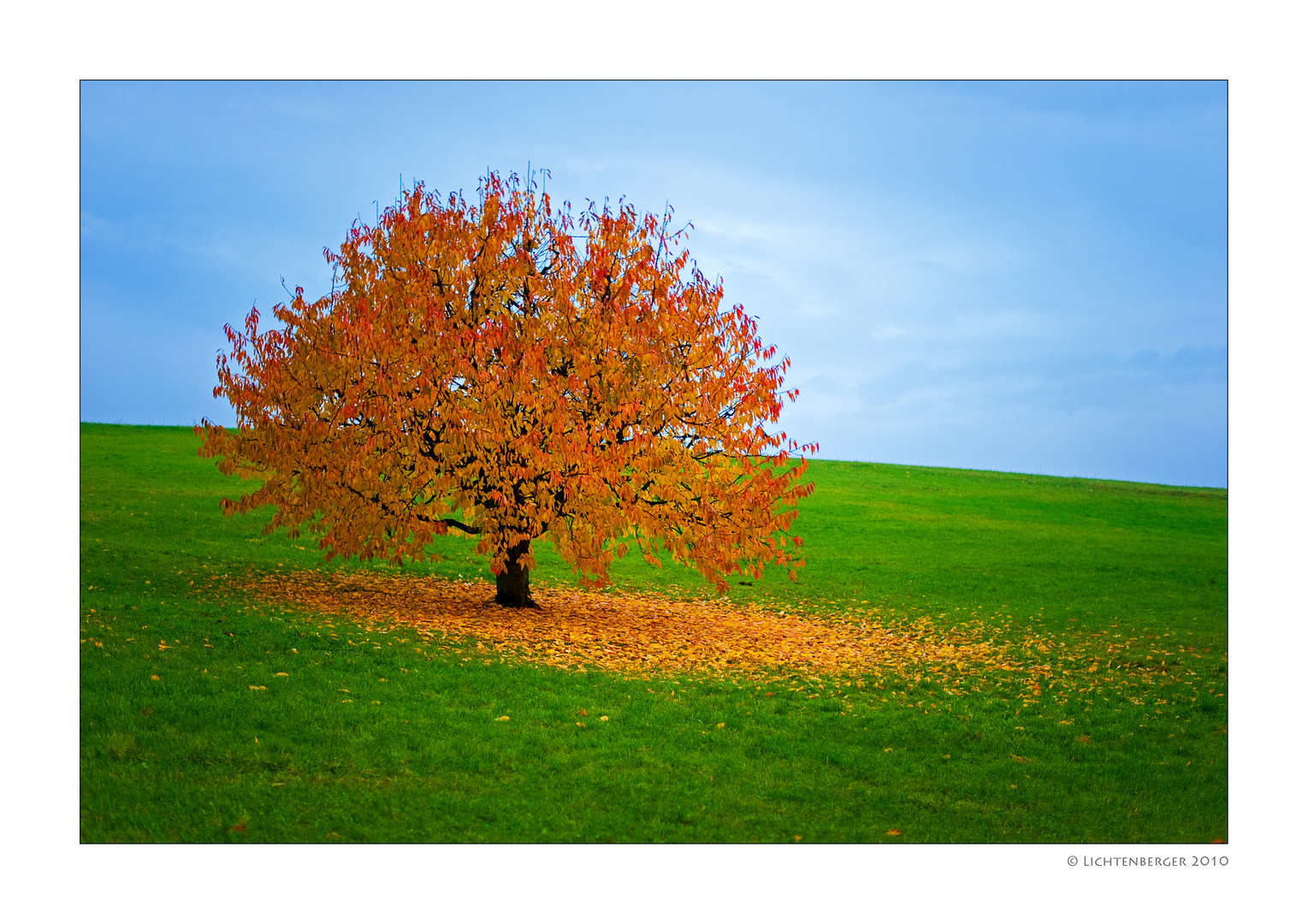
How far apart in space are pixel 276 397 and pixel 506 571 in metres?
5.57

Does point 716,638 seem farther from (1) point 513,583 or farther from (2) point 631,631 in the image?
(1) point 513,583

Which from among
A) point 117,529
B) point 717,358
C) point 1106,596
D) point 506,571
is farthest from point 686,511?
point 117,529

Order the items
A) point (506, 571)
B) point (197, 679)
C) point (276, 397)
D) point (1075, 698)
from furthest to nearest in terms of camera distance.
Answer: point (506, 571)
point (276, 397)
point (1075, 698)
point (197, 679)

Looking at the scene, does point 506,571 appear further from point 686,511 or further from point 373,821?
point 373,821

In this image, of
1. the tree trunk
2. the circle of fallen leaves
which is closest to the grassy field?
the circle of fallen leaves

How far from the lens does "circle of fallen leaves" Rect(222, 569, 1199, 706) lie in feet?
47.5

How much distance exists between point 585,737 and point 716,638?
6.80 metres

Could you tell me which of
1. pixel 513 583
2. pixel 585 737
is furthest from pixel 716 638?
pixel 585 737

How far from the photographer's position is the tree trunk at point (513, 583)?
18109mm

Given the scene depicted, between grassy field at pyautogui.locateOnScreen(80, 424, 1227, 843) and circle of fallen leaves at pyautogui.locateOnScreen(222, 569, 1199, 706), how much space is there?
22 cm

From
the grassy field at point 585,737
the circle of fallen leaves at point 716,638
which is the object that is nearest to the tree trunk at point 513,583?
the circle of fallen leaves at point 716,638

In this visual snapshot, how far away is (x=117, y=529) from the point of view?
24.0 meters

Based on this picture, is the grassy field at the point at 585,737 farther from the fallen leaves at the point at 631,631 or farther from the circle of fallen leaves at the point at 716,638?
the fallen leaves at the point at 631,631

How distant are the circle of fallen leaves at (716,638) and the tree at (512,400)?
1409 mm
